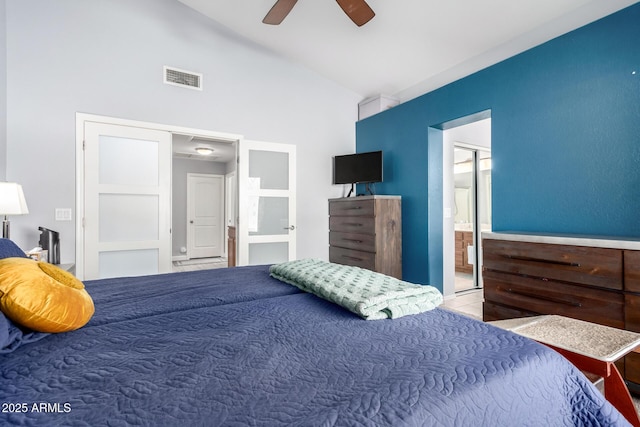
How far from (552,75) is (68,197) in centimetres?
444

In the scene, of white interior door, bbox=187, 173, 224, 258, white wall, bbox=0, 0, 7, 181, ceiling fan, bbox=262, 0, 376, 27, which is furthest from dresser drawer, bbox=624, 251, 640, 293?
white interior door, bbox=187, 173, 224, 258

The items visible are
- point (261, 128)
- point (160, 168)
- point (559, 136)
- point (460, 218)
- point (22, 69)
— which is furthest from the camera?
point (460, 218)

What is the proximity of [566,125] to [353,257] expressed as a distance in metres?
2.48

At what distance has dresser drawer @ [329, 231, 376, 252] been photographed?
3.73 meters

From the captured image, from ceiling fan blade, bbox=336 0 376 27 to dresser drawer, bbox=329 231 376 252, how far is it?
7.17 ft

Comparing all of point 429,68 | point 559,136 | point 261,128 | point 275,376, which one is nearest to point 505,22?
point 429,68

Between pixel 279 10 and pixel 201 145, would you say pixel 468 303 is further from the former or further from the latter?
pixel 201 145

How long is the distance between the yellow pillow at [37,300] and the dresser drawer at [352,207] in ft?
9.88

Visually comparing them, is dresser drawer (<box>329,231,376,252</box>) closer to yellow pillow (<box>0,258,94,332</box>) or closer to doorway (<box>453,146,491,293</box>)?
doorway (<box>453,146,491,293</box>)

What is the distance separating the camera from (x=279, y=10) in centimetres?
255

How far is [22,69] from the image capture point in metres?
2.85

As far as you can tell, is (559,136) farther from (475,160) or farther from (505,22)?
(475,160)

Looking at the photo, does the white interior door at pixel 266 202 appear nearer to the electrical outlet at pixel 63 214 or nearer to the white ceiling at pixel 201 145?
the white ceiling at pixel 201 145

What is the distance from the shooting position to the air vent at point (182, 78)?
3.50 metres
